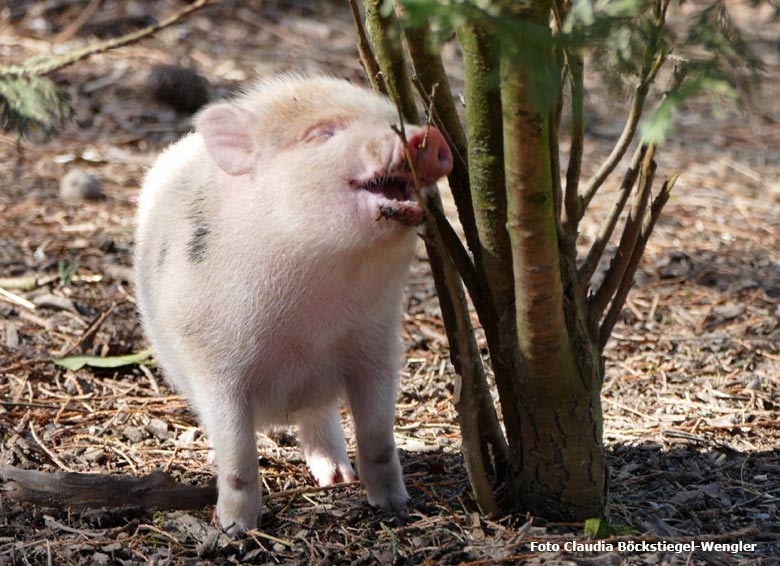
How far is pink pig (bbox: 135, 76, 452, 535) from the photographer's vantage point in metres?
2.85

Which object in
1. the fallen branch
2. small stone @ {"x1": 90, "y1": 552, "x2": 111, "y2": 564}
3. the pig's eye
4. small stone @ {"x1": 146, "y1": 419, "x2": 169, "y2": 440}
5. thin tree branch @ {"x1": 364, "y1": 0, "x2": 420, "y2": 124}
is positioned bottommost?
small stone @ {"x1": 146, "y1": 419, "x2": 169, "y2": 440}

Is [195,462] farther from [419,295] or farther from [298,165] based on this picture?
[419,295]

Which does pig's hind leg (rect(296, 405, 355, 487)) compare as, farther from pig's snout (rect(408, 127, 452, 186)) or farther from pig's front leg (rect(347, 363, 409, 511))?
pig's snout (rect(408, 127, 452, 186))

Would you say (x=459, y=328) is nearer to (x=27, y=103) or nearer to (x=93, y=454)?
(x=93, y=454)

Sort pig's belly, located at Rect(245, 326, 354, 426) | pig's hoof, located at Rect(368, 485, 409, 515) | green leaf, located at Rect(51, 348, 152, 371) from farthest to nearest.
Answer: green leaf, located at Rect(51, 348, 152, 371), pig's hoof, located at Rect(368, 485, 409, 515), pig's belly, located at Rect(245, 326, 354, 426)

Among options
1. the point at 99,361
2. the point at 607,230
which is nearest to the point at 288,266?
the point at 607,230

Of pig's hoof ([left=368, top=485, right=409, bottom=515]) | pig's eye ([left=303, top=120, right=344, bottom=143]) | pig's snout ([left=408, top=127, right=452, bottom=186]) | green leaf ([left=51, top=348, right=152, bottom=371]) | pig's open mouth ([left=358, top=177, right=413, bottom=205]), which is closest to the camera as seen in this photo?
pig's snout ([left=408, top=127, right=452, bottom=186])

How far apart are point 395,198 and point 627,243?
0.76 meters

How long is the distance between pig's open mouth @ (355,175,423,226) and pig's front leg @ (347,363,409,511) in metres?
0.74

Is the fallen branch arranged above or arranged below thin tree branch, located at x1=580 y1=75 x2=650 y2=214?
below

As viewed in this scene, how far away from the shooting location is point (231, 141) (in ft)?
10.1

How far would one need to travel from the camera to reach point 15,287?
5172 millimetres

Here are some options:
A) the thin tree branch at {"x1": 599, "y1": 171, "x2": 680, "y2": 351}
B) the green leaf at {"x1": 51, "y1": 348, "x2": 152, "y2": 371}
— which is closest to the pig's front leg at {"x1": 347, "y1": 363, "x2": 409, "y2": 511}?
the thin tree branch at {"x1": 599, "y1": 171, "x2": 680, "y2": 351}

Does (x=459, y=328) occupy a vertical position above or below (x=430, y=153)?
below
